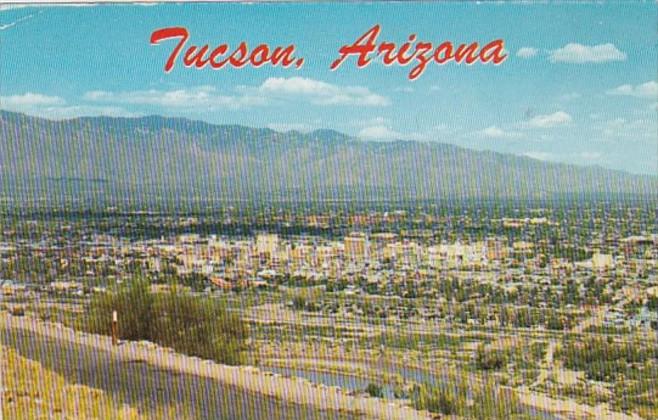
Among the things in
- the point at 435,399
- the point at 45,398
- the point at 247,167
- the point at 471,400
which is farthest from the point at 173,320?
the point at 471,400

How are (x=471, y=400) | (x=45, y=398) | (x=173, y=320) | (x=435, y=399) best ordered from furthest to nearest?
(x=173, y=320) < (x=435, y=399) < (x=471, y=400) < (x=45, y=398)

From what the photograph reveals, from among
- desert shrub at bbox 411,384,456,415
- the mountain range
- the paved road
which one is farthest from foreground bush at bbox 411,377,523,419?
the mountain range

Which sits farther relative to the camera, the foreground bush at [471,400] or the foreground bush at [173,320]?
the foreground bush at [173,320]

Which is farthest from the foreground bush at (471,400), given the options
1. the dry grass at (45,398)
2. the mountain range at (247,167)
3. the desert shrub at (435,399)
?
the dry grass at (45,398)

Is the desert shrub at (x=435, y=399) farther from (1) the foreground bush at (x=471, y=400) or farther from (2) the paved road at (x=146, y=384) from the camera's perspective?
(2) the paved road at (x=146, y=384)

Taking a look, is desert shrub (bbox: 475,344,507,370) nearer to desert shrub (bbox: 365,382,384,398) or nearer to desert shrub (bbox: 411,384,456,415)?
desert shrub (bbox: 411,384,456,415)

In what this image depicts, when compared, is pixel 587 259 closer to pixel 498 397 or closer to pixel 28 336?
pixel 498 397

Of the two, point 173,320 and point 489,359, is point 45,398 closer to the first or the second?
point 173,320
